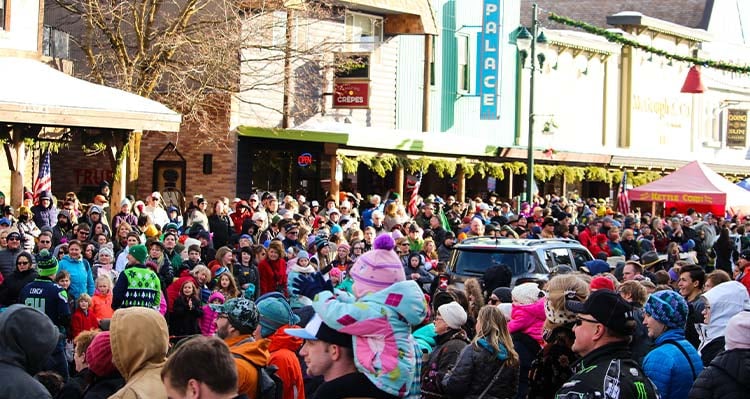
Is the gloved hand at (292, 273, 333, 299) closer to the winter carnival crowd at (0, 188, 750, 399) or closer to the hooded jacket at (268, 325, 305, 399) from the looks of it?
the winter carnival crowd at (0, 188, 750, 399)

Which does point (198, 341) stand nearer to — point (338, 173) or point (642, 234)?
point (642, 234)

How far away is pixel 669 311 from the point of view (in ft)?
24.5

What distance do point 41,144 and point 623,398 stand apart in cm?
2210

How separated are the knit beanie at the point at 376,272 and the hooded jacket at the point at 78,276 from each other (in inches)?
318

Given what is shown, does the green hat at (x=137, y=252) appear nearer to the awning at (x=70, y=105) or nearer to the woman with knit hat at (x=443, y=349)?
the woman with knit hat at (x=443, y=349)

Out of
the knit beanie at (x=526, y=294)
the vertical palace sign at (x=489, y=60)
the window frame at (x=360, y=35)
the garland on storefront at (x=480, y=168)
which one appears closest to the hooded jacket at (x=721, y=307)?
the knit beanie at (x=526, y=294)

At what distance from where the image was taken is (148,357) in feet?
17.4

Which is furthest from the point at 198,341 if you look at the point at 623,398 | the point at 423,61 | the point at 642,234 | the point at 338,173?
the point at 423,61

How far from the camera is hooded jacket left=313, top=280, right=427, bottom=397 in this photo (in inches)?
202

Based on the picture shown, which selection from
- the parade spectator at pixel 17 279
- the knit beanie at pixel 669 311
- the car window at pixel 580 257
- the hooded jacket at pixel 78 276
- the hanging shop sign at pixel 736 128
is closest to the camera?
the knit beanie at pixel 669 311

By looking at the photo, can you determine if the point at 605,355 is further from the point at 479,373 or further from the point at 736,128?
the point at 736,128

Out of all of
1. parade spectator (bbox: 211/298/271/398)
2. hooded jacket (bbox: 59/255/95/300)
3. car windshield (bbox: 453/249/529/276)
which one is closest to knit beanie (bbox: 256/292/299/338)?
parade spectator (bbox: 211/298/271/398)

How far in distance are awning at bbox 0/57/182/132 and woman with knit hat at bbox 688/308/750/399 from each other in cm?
1349

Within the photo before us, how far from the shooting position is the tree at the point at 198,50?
2291 cm
